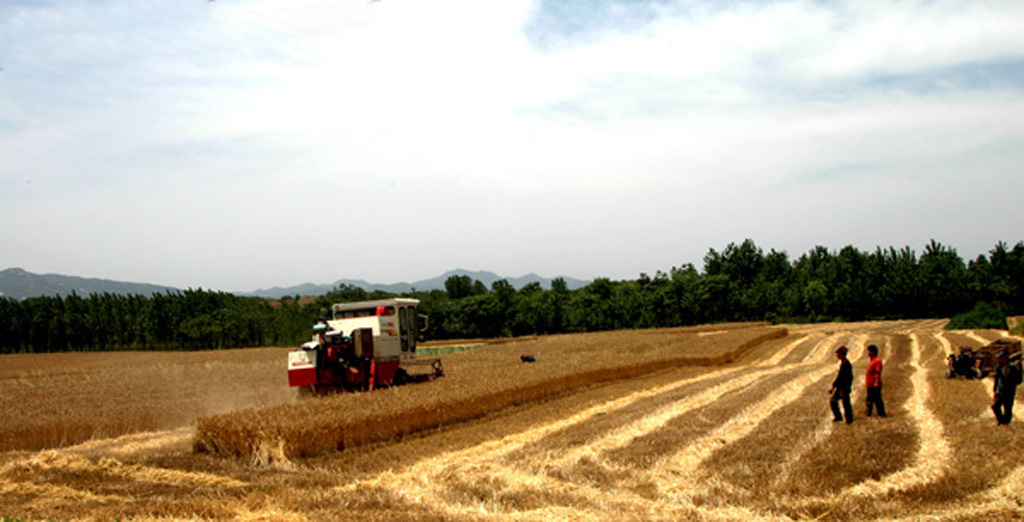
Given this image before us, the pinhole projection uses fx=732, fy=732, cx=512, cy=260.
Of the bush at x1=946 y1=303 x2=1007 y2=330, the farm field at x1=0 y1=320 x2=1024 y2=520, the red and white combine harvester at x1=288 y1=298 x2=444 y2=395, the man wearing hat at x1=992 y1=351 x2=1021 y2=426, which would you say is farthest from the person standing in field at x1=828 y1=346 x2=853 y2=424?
the bush at x1=946 y1=303 x2=1007 y2=330

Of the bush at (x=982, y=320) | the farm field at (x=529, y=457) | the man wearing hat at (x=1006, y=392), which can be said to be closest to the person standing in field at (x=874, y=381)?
the farm field at (x=529, y=457)

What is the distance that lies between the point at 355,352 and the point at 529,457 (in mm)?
9857

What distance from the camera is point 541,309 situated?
10375 centimetres

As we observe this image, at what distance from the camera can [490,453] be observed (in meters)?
13.9

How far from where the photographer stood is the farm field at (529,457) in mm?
9750

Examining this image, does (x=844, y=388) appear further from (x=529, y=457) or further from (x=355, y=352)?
(x=355, y=352)

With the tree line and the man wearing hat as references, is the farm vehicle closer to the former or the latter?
the man wearing hat

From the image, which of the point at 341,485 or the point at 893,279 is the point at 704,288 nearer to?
the point at 893,279

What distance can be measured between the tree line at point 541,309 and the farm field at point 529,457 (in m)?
73.4

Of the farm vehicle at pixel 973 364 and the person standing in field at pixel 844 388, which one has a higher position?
the person standing in field at pixel 844 388

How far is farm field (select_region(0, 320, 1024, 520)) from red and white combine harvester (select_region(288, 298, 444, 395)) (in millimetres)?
2061

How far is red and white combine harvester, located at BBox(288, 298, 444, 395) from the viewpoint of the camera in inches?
818

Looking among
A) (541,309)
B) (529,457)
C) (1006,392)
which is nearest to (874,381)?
(1006,392)

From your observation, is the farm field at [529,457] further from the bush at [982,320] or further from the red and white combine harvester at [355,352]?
the bush at [982,320]
